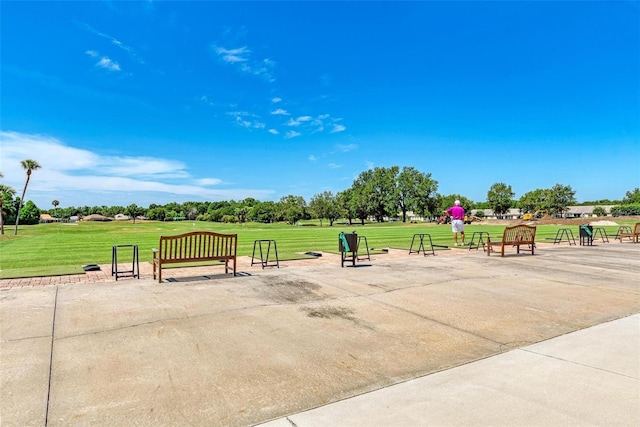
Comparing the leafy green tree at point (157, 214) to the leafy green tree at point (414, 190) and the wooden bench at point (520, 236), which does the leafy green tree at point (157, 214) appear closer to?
the leafy green tree at point (414, 190)

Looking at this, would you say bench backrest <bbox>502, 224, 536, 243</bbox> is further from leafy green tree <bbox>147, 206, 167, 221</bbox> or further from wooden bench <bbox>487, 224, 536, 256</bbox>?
leafy green tree <bbox>147, 206, 167, 221</bbox>

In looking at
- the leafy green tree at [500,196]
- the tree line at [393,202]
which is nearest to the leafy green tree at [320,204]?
the tree line at [393,202]

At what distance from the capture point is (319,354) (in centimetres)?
407

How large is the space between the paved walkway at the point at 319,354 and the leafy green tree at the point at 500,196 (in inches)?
3653

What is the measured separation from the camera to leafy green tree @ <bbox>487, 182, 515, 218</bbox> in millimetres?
91938

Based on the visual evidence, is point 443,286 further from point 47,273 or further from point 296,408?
point 47,273

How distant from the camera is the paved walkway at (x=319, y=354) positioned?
113 inches

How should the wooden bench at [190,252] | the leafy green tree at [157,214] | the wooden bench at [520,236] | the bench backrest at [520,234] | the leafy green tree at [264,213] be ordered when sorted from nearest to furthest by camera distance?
the wooden bench at [190,252] < the wooden bench at [520,236] < the bench backrest at [520,234] < the leafy green tree at [264,213] < the leafy green tree at [157,214]

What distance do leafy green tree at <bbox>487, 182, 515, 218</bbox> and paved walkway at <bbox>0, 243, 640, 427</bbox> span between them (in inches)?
3653

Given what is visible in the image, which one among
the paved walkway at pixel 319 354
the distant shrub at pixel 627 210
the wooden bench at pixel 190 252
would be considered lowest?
the paved walkway at pixel 319 354

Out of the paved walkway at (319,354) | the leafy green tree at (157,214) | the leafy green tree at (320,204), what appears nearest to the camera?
the paved walkway at (319,354)

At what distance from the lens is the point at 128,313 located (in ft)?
18.2

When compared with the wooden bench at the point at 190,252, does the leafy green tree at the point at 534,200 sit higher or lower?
higher

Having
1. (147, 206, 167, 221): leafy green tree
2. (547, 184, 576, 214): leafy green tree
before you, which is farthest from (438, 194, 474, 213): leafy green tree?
(147, 206, 167, 221): leafy green tree
